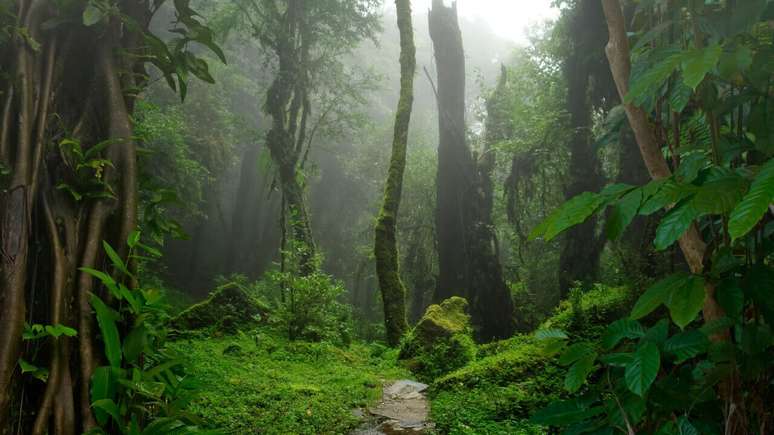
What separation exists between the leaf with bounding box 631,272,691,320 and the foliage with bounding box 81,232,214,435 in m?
1.76

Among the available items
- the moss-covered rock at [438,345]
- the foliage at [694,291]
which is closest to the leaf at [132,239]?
the foliage at [694,291]

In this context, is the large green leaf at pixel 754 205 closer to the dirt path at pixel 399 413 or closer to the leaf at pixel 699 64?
the leaf at pixel 699 64

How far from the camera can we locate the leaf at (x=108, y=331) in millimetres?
1979

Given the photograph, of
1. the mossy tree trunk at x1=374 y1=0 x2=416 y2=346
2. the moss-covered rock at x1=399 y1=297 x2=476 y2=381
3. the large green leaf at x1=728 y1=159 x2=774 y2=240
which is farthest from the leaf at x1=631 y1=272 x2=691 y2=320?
the mossy tree trunk at x1=374 y1=0 x2=416 y2=346

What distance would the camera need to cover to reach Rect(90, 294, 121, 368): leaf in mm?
1979

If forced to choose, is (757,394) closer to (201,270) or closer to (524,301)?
(524,301)

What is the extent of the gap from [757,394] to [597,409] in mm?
461

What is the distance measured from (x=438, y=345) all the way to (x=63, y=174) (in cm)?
592

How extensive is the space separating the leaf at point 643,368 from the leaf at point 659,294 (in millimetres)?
76

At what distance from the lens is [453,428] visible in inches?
157

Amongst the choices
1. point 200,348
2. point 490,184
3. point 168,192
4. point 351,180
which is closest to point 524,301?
point 490,184

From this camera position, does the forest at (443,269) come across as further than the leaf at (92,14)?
No

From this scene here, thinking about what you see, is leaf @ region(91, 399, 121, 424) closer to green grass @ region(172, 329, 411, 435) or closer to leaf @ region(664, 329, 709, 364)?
green grass @ region(172, 329, 411, 435)

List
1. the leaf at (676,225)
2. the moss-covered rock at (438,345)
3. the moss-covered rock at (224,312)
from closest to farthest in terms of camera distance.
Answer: the leaf at (676,225)
the moss-covered rock at (438,345)
the moss-covered rock at (224,312)
